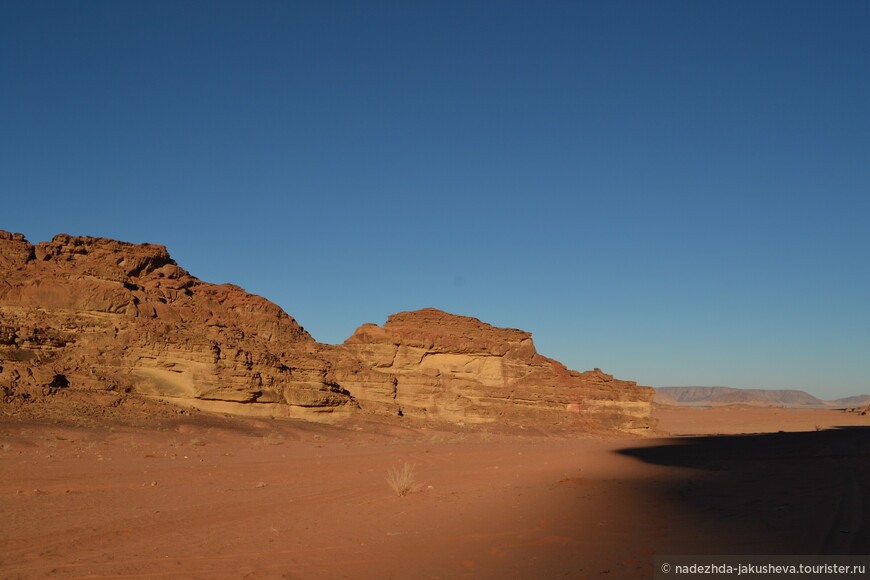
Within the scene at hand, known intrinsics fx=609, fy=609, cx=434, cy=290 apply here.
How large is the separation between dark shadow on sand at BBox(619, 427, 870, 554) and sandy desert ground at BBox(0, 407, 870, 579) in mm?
34

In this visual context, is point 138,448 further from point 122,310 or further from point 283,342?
point 283,342

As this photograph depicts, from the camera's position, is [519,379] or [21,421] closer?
[21,421]

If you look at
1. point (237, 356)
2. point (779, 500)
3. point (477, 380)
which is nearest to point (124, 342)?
point (237, 356)

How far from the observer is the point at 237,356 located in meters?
34.1

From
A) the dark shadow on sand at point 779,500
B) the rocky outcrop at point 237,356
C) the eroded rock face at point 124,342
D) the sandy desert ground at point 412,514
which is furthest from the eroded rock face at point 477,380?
the dark shadow on sand at point 779,500

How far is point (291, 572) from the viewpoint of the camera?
20.0ft

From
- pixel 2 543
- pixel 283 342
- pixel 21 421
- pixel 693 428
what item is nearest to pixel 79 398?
pixel 21 421

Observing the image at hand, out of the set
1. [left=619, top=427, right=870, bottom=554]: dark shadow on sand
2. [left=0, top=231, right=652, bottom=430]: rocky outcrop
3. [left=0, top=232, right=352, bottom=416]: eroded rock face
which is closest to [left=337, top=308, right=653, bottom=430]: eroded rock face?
[left=0, top=231, right=652, bottom=430]: rocky outcrop

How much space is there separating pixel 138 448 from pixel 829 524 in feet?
68.0

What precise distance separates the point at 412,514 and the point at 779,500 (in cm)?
558

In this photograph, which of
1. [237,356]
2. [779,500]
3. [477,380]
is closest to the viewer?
[779,500]

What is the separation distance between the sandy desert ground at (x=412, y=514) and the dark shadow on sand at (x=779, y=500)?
0.11 ft

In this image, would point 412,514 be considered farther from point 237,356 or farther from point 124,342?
point 124,342

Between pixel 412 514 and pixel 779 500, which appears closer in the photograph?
pixel 779 500
